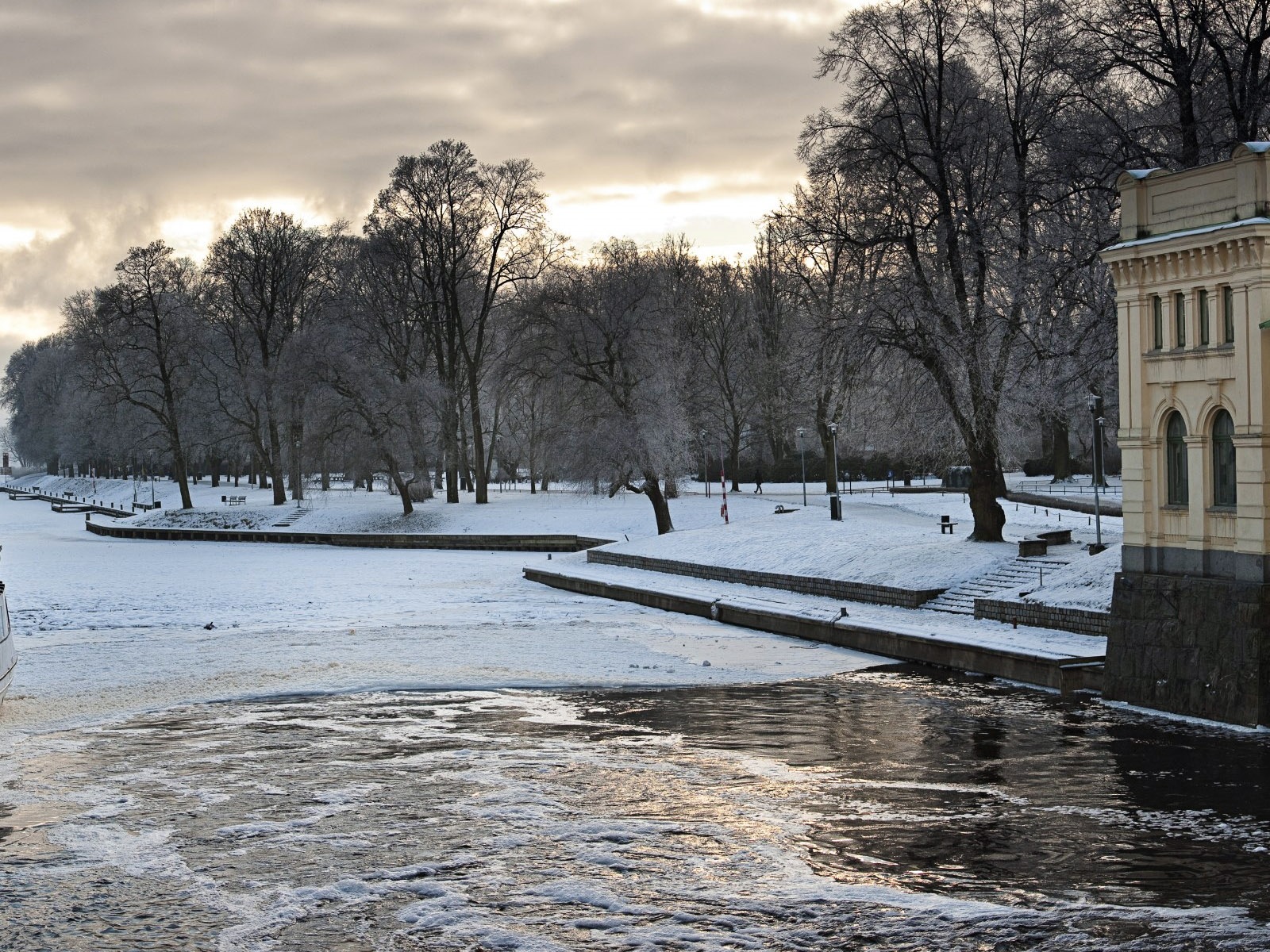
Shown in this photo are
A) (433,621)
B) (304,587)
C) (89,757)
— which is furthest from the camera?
(304,587)

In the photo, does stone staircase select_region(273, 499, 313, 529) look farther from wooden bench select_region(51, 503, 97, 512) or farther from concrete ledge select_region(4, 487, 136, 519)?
wooden bench select_region(51, 503, 97, 512)

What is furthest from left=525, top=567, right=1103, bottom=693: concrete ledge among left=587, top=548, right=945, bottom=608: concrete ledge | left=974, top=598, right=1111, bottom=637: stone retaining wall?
left=587, top=548, right=945, bottom=608: concrete ledge

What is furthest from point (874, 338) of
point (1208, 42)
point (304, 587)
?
point (304, 587)

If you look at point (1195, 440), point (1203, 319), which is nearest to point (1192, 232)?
point (1203, 319)

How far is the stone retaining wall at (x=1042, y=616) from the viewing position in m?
24.5

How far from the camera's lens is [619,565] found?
151 feet

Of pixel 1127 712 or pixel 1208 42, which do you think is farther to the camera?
pixel 1208 42

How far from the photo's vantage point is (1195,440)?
2081cm

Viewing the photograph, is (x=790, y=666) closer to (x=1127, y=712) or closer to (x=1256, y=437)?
(x=1127, y=712)

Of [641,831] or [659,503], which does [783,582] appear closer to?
[659,503]

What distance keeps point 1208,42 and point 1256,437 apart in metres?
10.6

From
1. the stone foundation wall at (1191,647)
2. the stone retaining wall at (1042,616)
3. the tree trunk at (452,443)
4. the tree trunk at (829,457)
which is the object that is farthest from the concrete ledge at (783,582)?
the tree trunk at (452,443)

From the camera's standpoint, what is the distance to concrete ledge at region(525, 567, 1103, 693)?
2181 centimetres

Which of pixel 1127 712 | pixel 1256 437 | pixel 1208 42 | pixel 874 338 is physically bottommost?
pixel 1127 712
